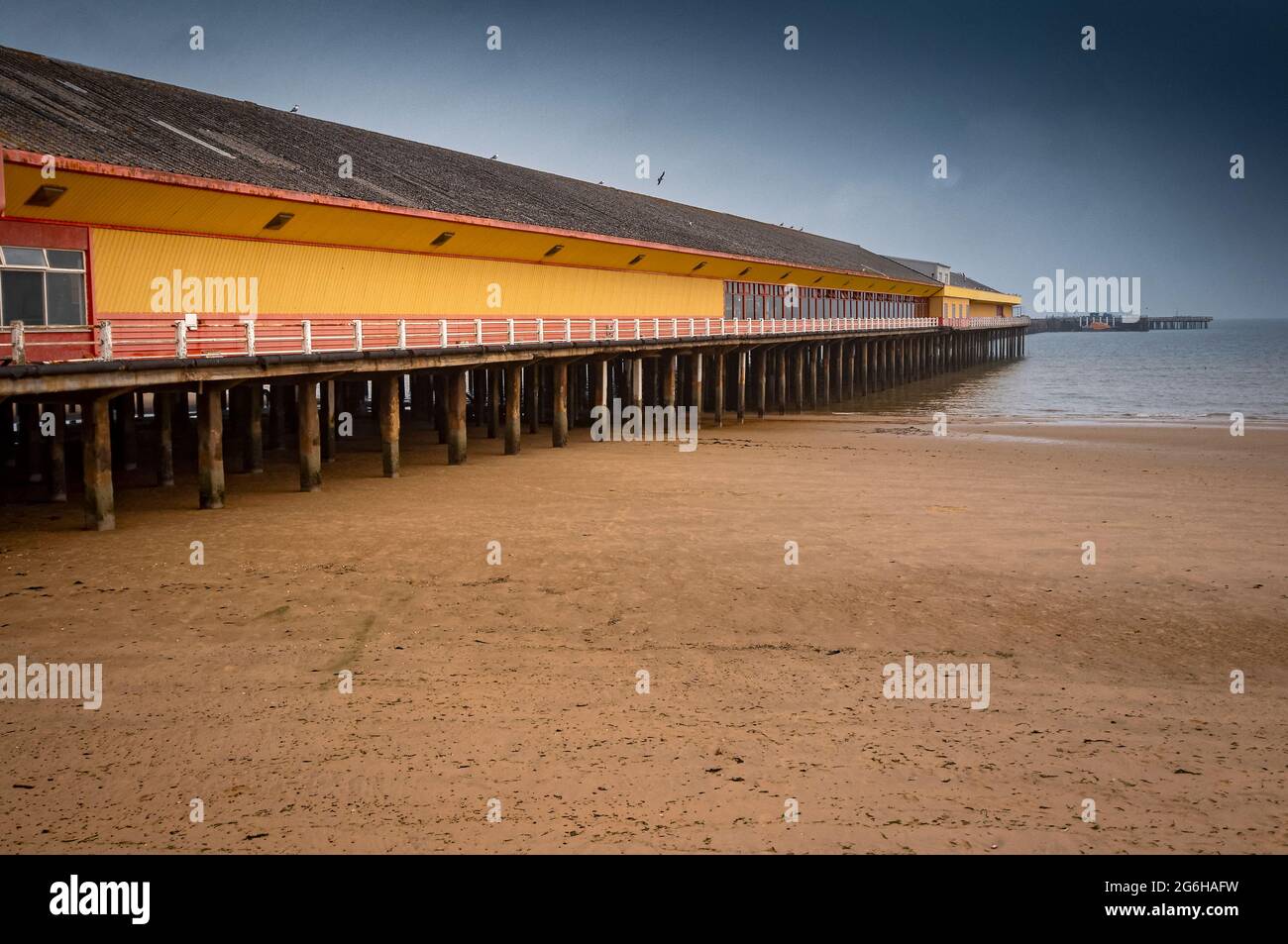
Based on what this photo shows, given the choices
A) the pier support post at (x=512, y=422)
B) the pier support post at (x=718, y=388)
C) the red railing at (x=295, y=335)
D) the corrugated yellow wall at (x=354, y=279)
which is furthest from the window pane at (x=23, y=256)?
the pier support post at (x=718, y=388)

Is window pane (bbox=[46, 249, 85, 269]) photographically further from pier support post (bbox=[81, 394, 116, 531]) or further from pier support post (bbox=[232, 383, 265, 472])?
pier support post (bbox=[232, 383, 265, 472])

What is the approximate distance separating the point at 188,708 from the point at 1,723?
3.70 feet

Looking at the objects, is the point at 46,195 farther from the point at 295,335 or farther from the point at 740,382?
the point at 740,382

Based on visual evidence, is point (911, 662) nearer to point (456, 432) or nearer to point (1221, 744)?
point (1221, 744)

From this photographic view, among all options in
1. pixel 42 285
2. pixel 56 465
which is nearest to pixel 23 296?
pixel 42 285

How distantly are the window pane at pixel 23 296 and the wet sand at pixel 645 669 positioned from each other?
252 centimetres

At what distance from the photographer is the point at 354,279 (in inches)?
827

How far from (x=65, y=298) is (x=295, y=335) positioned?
404 cm

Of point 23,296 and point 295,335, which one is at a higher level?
point 23,296

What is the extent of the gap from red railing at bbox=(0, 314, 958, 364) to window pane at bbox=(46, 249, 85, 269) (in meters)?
0.89

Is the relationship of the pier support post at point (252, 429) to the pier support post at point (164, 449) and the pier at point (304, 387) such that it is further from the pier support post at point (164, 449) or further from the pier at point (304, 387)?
the pier support post at point (164, 449)

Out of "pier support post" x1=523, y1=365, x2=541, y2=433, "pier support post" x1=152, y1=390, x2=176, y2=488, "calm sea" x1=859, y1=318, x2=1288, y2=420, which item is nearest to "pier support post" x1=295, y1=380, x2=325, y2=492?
"pier support post" x1=152, y1=390, x2=176, y2=488

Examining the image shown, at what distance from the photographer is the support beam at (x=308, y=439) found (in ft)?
56.0
